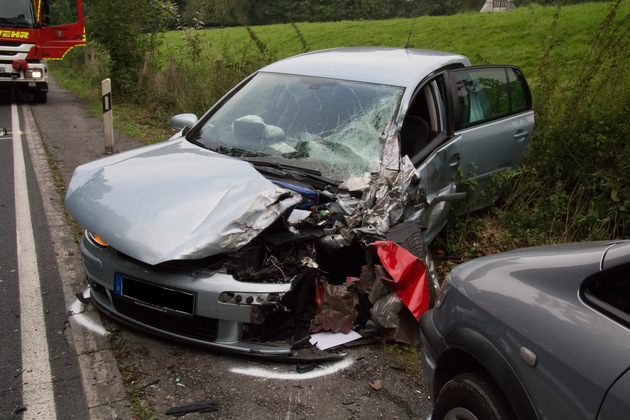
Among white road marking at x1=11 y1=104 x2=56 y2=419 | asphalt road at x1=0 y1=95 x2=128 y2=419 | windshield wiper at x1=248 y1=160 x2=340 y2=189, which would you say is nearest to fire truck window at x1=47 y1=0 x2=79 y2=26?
asphalt road at x1=0 y1=95 x2=128 y2=419

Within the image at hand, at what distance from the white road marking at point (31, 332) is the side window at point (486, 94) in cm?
373

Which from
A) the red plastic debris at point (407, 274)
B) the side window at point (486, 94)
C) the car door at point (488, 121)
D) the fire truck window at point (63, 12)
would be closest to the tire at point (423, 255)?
the red plastic debris at point (407, 274)

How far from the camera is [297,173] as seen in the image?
4.39 meters

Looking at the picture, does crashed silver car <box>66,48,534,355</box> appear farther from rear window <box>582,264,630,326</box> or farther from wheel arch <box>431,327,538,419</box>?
rear window <box>582,264,630,326</box>

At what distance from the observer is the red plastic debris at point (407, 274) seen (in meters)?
3.90

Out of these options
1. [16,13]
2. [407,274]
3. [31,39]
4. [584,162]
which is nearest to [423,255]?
[407,274]

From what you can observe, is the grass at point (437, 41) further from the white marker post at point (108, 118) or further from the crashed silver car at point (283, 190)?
the crashed silver car at point (283, 190)

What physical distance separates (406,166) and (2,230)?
3947mm

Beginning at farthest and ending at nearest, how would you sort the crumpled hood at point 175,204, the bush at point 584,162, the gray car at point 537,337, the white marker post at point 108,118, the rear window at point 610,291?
the white marker post at point 108,118 → the bush at point 584,162 → the crumpled hood at point 175,204 → the rear window at point 610,291 → the gray car at point 537,337

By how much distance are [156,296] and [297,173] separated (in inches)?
55.0

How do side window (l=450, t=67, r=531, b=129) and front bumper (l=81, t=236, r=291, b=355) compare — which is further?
side window (l=450, t=67, r=531, b=129)

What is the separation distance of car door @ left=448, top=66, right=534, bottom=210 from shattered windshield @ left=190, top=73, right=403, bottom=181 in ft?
2.91

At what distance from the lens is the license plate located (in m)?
3.52

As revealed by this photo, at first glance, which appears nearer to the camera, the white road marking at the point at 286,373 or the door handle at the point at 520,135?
the white road marking at the point at 286,373
